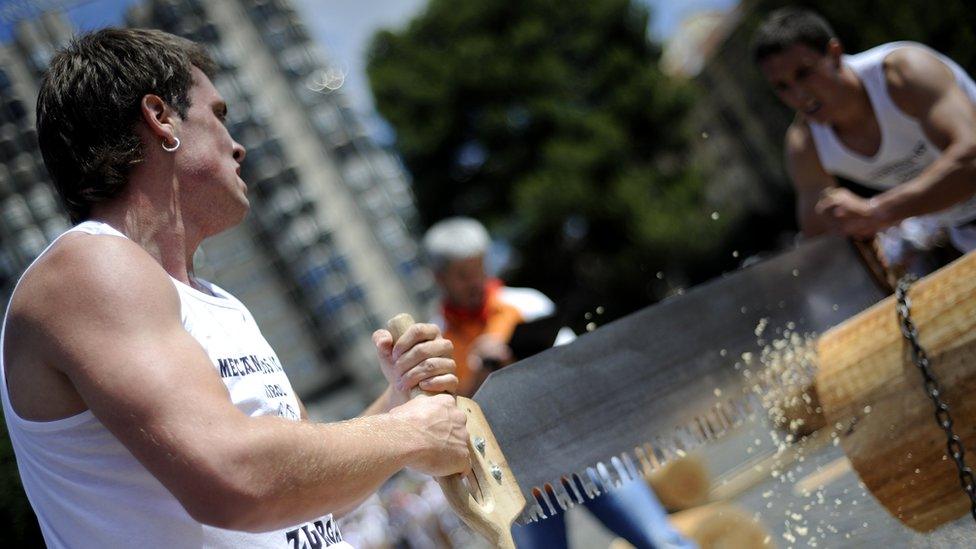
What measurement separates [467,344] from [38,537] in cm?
208

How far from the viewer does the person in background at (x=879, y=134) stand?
341 cm

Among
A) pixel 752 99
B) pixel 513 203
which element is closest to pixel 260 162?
pixel 752 99

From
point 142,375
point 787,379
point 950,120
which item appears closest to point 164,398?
point 142,375

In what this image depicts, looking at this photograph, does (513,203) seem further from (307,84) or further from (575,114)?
(307,84)

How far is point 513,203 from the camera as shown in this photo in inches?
1041

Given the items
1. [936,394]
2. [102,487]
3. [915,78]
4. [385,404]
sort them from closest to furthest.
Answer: [102,487]
[385,404]
[936,394]
[915,78]

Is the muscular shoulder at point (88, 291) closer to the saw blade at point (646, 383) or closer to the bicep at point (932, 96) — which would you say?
the saw blade at point (646, 383)

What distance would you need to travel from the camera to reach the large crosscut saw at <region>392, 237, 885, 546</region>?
2.25 metres

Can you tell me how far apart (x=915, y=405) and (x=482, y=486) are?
1.31 m

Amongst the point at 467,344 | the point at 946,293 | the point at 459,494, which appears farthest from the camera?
the point at 467,344

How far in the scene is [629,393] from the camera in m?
2.69

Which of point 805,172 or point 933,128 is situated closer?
point 933,128

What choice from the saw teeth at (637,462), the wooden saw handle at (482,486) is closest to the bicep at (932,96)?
the saw teeth at (637,462)

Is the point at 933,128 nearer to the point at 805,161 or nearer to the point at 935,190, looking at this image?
the point at 935,190
